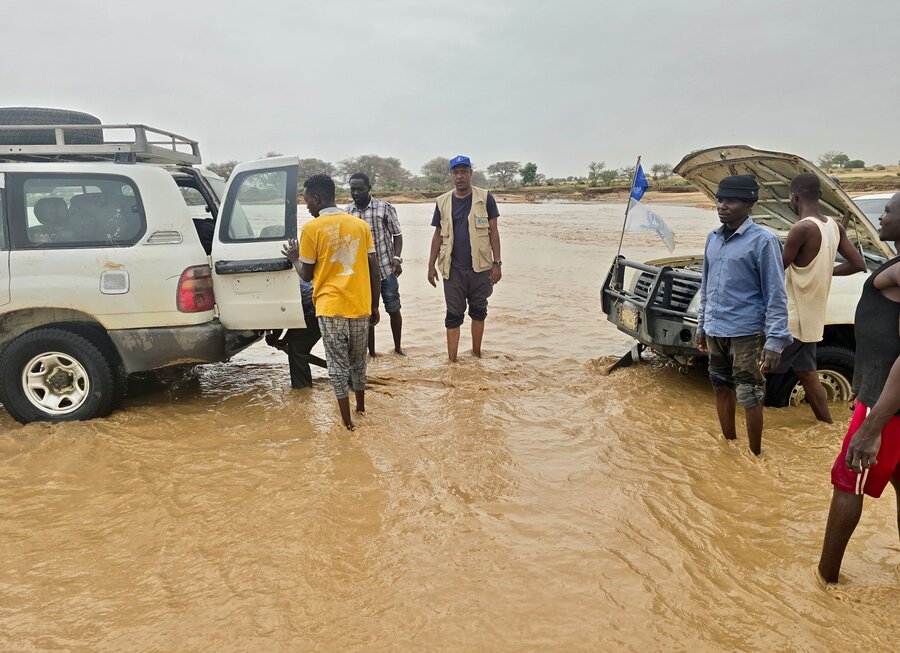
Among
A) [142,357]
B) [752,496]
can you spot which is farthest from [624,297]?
[142,357]

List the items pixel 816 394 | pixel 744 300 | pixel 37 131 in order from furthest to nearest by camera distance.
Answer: pixel 37 131 → pixel 816 394 → pixel 744 300

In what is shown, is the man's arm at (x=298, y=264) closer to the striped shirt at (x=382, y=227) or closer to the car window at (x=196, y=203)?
the car window at (x=196, y=203)

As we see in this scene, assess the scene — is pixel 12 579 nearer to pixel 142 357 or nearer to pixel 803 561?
pixel 142 357

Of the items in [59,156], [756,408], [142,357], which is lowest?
[756,408]

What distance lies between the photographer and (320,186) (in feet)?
14.2

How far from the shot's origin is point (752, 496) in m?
3.53

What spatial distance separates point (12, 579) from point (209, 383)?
116 inches

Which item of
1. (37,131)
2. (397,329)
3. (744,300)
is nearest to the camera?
(744,300)

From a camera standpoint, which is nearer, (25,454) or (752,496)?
(752,496)

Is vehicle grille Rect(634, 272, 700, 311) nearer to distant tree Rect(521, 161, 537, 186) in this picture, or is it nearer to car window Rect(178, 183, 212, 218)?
car window Rect(178, 183, 212, 218)

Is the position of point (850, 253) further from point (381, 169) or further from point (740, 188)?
point (381, 169)

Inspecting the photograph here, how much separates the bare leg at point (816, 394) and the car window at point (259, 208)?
3960 millimetres

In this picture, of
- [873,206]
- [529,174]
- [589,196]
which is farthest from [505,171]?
[873,206]

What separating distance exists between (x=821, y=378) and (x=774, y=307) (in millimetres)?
1763
